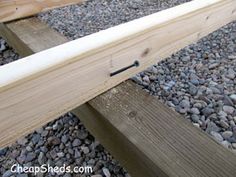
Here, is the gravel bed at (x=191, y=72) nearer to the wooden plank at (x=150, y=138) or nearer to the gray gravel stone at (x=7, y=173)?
the wooden plank at (x=150, y=138)

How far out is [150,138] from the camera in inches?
36.8

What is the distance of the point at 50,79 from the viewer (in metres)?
0.85

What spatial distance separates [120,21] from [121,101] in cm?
92

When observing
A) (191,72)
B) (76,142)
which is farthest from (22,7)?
(191,72)

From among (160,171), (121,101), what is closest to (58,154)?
(121,101)

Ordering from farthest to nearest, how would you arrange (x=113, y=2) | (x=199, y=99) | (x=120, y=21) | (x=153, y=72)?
1. (x=113, y=2)
2. (x=120, y=21)
3. (x=153, y=72)
4. (x=199, y=99)

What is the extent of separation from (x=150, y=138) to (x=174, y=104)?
1.15 feet

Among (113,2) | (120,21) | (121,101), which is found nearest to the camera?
(121,101)

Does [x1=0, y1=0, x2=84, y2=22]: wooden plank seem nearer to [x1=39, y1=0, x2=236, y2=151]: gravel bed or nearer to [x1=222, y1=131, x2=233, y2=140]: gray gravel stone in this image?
[x1=39, y1=0, x2=236, y2=151]: gravel bed

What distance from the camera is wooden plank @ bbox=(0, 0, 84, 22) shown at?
1.49 metres

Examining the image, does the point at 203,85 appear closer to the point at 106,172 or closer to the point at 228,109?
the point at 228,109

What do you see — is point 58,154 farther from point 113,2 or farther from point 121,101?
point 113,2

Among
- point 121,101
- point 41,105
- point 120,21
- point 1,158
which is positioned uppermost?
point 41,105

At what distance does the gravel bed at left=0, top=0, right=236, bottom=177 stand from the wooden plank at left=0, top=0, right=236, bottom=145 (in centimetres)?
18
